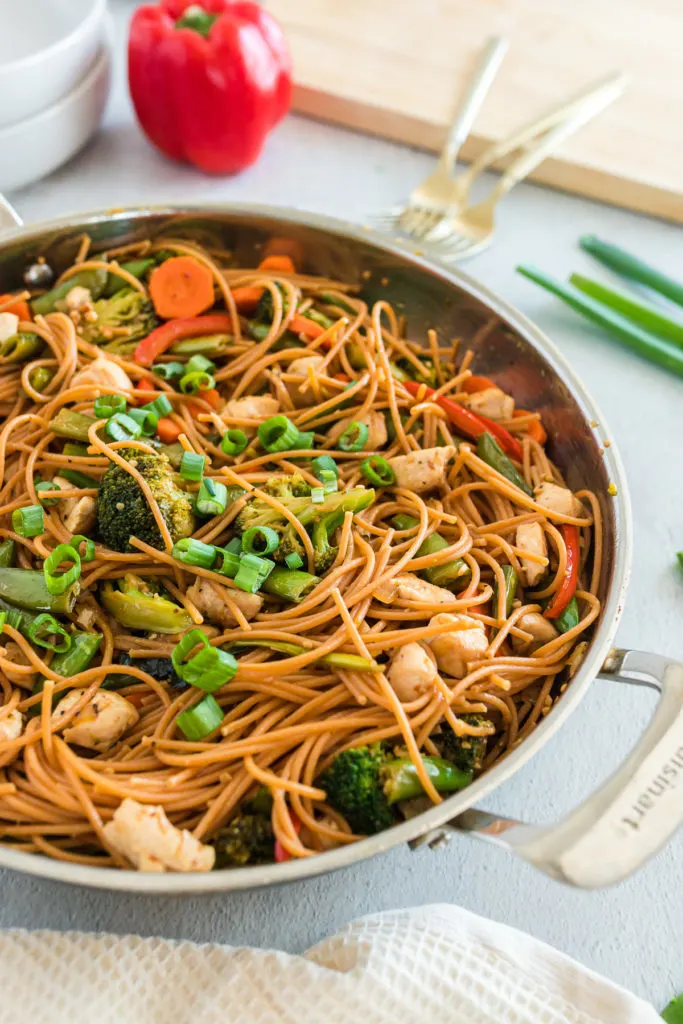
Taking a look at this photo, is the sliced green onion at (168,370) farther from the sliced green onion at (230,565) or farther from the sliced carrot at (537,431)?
the sliced carrot at (537,431)

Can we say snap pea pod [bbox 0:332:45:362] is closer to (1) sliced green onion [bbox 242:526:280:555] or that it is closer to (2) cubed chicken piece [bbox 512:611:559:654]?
(1) sliced green onion [bbox 242:526:280:555]

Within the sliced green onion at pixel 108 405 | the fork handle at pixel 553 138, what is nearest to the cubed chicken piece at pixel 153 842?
the sliced green onion at pixel 108 405

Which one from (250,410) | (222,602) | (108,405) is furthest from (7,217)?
(222,602)

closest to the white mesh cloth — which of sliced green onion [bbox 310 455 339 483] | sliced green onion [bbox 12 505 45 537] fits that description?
sliced green onion [bbox 12 505 45 537]

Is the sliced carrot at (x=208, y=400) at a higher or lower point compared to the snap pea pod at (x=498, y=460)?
lower

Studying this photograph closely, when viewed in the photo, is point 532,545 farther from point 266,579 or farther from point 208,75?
point 208,75

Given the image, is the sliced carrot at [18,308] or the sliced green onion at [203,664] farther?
the sliced carrot at [18,308]

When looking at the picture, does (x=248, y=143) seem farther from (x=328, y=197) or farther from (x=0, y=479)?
(x=0, y=479)

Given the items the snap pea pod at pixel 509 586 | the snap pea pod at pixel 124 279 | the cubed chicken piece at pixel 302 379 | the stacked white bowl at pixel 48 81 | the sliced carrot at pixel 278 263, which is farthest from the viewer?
the stacked white bowl at pixel 48 81
